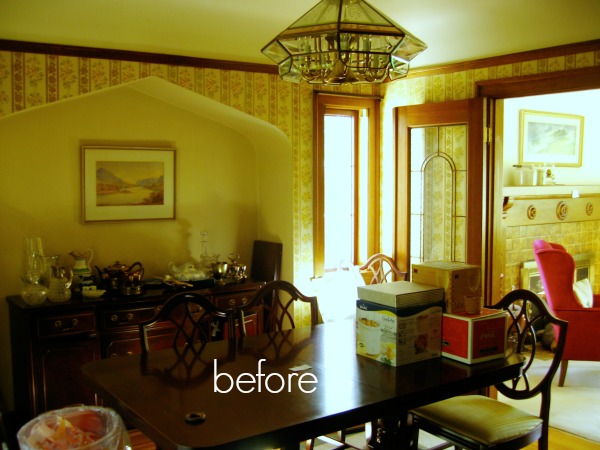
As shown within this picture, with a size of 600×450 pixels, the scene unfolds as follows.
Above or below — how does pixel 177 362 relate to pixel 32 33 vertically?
below

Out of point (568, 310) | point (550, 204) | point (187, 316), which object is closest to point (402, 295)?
point (187, 316)

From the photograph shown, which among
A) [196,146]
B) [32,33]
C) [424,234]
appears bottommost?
[424,234]

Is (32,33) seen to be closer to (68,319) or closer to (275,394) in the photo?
(68,319)

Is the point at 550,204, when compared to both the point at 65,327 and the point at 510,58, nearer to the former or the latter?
the point at 510,58

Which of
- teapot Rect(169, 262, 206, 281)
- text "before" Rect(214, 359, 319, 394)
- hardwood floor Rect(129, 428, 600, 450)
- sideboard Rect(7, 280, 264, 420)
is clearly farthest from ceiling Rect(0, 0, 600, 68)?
hardwood floor Rect(129, 428, 600, 450)

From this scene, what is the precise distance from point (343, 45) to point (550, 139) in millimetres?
4727

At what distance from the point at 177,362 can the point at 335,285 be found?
2138mm

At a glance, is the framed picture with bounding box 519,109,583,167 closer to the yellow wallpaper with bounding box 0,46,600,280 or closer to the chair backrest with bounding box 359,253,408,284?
the yellow wallpaper with bounding box 0,46,600,280

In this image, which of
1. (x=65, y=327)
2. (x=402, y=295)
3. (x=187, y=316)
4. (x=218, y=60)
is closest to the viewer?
(x=402, y=295)

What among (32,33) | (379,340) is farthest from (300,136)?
(379,340)

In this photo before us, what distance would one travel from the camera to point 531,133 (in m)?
6.28

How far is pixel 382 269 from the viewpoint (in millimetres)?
4914

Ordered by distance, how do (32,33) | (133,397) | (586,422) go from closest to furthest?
(133,397) < (32,33) < (586,422)

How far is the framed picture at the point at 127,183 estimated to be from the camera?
4.25 metres
